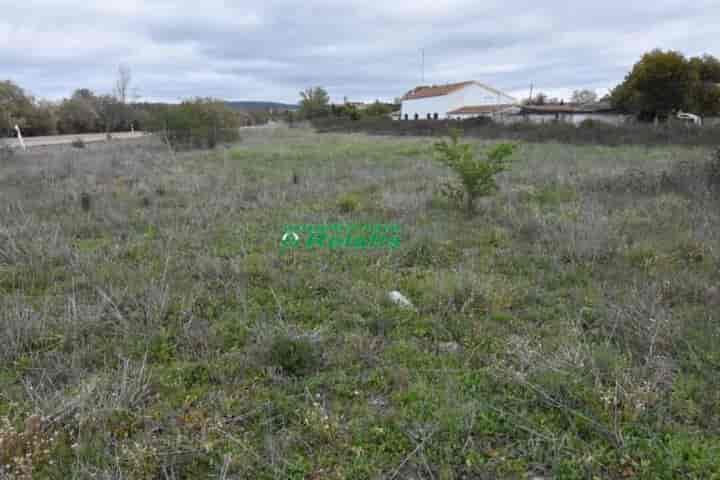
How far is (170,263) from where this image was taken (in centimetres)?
397

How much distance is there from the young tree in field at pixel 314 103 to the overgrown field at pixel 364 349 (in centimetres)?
4453

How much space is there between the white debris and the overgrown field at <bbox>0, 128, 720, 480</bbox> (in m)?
0.07

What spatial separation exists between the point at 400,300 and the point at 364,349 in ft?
2.42

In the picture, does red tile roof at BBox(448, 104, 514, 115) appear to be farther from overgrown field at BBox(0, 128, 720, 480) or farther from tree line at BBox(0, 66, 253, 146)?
overgrown field at BBox(0, 128, 720, 480)

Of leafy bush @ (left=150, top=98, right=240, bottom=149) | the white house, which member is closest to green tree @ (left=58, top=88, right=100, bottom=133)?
leafy bush @ (left=150, top=98, right=240, bottom=149)

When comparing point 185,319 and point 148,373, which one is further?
point 185,319

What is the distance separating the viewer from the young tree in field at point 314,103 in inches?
1875

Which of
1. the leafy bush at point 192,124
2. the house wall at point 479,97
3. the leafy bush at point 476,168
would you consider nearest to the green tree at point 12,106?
the leafy bush at point 192,124

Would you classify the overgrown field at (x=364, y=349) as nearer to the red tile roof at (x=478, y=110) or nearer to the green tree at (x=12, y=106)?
the green tree at (x=12, y=106)

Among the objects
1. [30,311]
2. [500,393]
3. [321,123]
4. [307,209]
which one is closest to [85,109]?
[321,123]

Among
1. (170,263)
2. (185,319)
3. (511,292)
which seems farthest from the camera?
(170,263)

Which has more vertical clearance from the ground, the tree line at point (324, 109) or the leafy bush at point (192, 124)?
the tree line at point (324, 109)

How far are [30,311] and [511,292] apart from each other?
3546 mm

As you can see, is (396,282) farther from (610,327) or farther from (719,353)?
(719,353)
